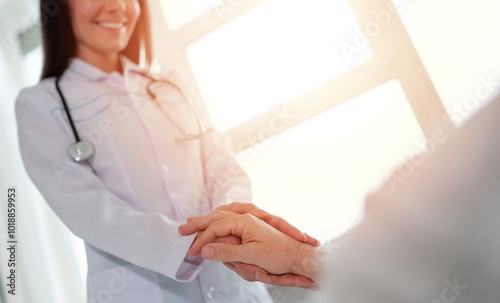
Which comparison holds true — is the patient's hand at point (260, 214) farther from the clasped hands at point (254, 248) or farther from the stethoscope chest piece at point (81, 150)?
the stethoscope chest piece at point (81, 150)

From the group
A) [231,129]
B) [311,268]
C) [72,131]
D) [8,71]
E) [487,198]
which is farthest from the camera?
[8,71]

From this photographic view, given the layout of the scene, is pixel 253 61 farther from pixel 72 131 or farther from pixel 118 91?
pixel 72 131

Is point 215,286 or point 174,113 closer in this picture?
point 215,286

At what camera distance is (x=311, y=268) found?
661 mm

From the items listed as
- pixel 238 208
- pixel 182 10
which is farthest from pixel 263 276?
pixel 182 10

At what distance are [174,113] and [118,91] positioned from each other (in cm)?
11

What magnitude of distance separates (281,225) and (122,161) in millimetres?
291

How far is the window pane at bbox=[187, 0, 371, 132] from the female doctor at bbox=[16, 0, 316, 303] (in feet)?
0.85

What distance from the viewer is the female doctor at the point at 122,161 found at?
71 centimetres

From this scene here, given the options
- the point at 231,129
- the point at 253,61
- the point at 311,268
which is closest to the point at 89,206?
the point at 311,268

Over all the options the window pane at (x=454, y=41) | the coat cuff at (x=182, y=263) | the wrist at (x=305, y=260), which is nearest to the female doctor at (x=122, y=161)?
the coat cuff at (x=182, y=263)

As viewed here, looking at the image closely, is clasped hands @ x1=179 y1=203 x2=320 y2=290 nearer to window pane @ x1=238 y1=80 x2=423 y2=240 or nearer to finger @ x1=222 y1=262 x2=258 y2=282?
finger @ x1=222 y1=262 x2=258 y2=282

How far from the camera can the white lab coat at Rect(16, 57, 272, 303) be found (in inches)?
27.7

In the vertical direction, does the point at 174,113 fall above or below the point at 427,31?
above
